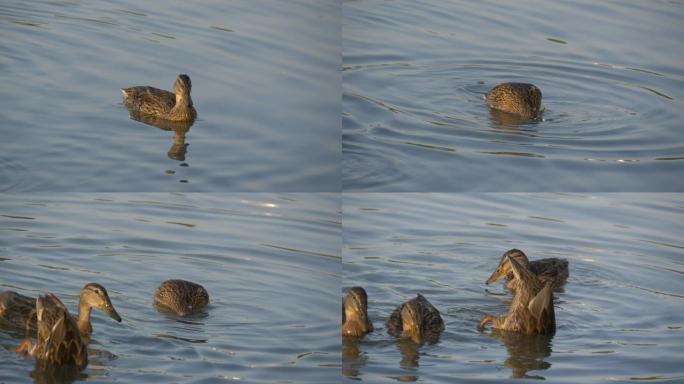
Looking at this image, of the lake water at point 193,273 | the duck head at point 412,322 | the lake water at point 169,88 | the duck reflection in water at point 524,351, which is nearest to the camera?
the duck reflection in water at point 524,351

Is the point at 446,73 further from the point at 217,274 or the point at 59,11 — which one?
the point at 59,11

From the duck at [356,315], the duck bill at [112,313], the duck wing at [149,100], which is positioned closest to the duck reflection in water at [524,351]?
the duck at [356,315]

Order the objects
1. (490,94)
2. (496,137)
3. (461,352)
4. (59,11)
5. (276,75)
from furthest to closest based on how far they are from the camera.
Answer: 1. (59,11)
2. (276,75)
3. (490,94)
4. (496,137)
5. (461,352)

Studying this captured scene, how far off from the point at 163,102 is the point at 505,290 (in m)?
2.38

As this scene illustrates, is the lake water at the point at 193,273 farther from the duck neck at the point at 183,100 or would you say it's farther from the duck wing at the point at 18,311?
the duck neck at the point at 183,100

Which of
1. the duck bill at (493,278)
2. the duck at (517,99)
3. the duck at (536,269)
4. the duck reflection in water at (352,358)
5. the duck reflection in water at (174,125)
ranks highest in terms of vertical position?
the duck at (517,99)

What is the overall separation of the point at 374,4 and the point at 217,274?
1.95m

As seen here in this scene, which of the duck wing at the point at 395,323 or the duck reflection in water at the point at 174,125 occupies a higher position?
the duck reflection in water at the point at 174,125

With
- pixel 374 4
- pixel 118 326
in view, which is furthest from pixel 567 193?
pixel 118 326

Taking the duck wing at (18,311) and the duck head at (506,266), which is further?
the duck head at (506,266)

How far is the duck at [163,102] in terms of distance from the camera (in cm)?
804

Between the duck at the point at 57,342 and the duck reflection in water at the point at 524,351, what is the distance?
214cm

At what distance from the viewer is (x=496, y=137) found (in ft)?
24.6

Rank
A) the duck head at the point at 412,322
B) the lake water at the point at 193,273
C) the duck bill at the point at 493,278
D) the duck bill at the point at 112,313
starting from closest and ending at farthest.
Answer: the lake water at the point at 193,273 → the duck head at the point at 412,322 → the duck bill at the point at 112,313 → the duck bill at the point at 493,278
